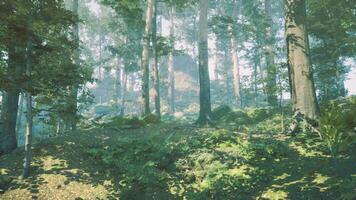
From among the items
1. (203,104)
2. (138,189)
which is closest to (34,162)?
(138,189)

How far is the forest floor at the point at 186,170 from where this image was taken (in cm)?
690

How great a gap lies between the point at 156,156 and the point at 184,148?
0.89 meters

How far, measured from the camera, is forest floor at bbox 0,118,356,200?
22.6ft

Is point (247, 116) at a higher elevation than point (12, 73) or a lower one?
lower

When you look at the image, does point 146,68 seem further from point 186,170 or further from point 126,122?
point 186,170

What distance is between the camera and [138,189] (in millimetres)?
7602

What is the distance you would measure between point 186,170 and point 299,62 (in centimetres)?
507

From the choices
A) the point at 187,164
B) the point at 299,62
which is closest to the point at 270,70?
the point at 299,62

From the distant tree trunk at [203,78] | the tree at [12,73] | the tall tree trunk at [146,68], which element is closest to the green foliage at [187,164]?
the tree at [12,73]

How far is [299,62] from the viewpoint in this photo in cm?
1001

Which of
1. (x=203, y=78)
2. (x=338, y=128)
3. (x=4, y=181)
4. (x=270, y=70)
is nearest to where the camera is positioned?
(x=338, y=128)

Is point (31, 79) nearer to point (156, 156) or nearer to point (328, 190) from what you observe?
point (156, 156)

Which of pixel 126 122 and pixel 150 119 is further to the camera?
pixel 150 119

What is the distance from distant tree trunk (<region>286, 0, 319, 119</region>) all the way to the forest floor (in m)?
1.13
